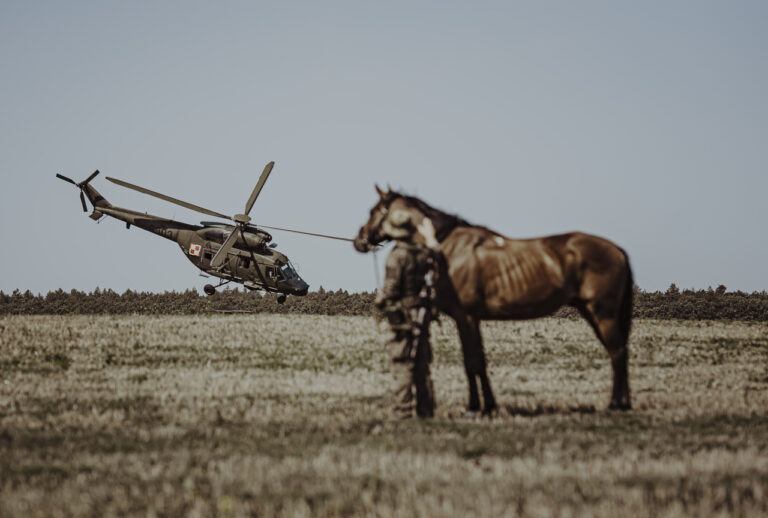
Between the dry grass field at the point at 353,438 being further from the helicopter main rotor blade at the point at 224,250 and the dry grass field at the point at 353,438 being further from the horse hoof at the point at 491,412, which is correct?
the helicopter main rotor blade at the point at 224,250

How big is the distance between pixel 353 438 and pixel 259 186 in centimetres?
3800

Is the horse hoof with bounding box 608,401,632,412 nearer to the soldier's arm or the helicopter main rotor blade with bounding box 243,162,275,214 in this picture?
the soldier's arm

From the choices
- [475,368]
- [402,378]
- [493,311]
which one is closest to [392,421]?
[402,378]

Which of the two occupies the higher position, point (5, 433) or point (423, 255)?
point (423, 255)

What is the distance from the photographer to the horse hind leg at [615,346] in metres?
10.4

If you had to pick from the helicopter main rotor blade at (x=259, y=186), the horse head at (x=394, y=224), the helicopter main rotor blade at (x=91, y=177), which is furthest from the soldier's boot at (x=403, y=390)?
the helicopter main rotor blade at (x=91, y=177)

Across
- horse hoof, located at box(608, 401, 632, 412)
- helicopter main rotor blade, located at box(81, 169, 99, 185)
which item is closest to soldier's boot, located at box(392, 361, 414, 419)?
horse hoof, located at box(608, 401, 632, 412)

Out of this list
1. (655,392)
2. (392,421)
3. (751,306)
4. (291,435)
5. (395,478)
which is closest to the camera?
(395,478)

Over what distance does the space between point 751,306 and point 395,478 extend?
1652 inches

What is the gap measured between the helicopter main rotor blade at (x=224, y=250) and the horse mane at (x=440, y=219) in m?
30.4

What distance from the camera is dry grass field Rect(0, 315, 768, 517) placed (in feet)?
19.2

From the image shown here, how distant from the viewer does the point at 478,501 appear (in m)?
5.73

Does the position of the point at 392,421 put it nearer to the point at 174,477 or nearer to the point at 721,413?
the point at 174,477

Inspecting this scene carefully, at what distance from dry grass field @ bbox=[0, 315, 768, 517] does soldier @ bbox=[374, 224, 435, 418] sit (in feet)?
1.72
